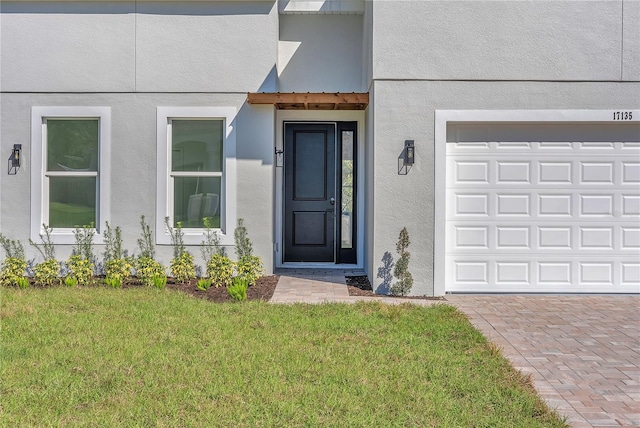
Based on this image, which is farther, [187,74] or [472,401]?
[187,74]

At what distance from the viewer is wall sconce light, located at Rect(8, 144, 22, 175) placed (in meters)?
8.75

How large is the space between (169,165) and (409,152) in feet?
13.5

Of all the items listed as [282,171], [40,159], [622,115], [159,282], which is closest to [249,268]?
[159,282]

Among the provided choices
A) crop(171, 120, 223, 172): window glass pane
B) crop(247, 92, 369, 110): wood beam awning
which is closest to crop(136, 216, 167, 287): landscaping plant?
crop(171, 120, 223, 172): window glass pane

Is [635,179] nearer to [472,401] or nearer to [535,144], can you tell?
[535,144]

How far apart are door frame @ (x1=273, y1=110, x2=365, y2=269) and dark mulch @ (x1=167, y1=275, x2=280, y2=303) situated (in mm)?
1524

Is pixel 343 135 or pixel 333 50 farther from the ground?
pixel 333 50

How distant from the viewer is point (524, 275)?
7.89 m

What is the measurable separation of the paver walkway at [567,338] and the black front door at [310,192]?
55.0 inches

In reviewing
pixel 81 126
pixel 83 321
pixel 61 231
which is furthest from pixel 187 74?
pixel 83 321

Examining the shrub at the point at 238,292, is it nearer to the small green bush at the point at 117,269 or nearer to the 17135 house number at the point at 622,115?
the small green bush at the point at 117,269

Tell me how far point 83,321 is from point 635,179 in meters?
7.97

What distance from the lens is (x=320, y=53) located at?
9.86 meters

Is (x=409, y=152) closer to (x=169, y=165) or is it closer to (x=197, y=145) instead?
(x=197, y=145)
